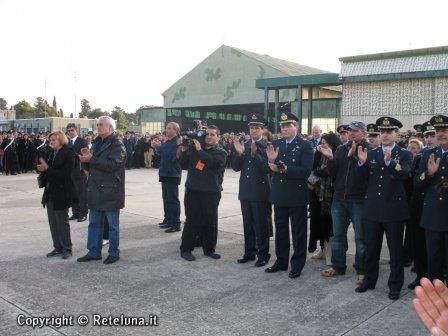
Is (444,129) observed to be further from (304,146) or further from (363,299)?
(363,299)

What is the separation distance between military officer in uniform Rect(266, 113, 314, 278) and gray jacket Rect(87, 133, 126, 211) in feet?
6.76

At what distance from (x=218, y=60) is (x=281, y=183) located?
127ft

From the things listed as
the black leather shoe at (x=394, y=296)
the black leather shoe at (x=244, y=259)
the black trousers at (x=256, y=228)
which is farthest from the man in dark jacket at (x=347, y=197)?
the black leather shoe at (x=244, y=259)

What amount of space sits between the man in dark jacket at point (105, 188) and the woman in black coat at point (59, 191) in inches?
14.7

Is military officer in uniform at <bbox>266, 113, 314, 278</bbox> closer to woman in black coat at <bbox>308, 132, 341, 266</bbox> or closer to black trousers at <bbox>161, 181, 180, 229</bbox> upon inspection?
woman in black coat at <bbox>308, 132, 341, 266</bbox>

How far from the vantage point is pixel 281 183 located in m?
5.39

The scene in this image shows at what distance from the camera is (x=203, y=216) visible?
6266 millimetres

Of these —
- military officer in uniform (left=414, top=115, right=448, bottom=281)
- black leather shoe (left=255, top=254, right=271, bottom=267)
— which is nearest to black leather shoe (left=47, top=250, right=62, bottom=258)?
black leather shoe (left=255, top=254, right=271, bottom=267)

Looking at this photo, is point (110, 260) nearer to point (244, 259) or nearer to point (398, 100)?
point (244, 259)

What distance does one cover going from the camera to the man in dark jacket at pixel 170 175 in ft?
25.9

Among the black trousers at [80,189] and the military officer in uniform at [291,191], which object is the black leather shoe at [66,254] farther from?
the military officer in uniform at [291,191]

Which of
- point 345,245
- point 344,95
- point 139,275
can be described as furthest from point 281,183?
point 344,95

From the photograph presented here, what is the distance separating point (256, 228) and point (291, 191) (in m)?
0.85

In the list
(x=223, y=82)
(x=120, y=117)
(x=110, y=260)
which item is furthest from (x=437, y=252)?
(x=120, y=117)
